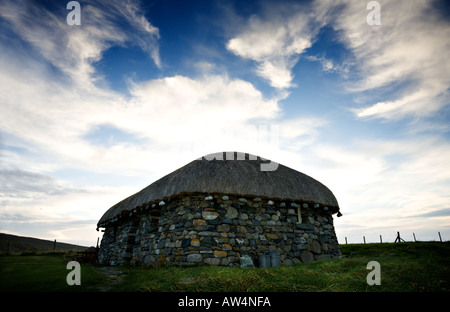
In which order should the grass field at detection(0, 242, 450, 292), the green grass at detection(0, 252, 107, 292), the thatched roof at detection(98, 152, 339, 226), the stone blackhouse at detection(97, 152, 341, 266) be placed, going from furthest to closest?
the thatched roof at detection(98, 152, 339, 226) < the stone blackhouse at detection(97, 152, 341, 266) < the green grass at detection(0, 252, 107, 292) < the grass field at detection(0, 242, 450, 292)

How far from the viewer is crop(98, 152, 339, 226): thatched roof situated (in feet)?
26.2

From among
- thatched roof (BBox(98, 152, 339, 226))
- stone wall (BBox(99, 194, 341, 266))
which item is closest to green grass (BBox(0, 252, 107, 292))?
stone wall (BBox(99, 194, 341, 266))

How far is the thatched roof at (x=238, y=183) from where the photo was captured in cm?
798

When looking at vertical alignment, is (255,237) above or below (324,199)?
below

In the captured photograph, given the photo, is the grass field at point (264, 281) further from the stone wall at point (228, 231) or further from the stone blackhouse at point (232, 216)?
the stone blackhouse at point (232, 216)

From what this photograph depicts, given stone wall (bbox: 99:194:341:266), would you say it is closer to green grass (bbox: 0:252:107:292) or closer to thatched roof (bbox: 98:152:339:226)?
thatched roof (bbox: 98:152:339:226)

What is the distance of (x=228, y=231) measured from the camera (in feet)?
25.3
